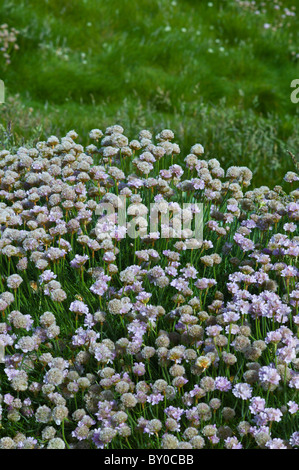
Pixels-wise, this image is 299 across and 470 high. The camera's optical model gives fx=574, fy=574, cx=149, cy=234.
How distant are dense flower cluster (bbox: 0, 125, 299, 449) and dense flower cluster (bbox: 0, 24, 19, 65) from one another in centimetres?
452

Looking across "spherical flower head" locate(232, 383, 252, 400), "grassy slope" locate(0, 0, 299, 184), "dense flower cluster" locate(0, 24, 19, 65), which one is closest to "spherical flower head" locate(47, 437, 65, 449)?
"spherical flower head" locate(232, 383, 252, 400)

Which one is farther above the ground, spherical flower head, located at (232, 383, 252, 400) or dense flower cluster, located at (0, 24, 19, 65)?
dense flower cluster, located at (0, 24, 19, 65)

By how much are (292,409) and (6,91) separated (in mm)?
5950

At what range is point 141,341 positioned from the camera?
2.60m

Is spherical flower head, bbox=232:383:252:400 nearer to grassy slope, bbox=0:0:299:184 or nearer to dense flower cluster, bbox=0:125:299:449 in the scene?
dense flower cluster, bbox=0:125:299:449

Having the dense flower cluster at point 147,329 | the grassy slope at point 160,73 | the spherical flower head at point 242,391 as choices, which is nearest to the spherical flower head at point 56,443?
the dense flower cluster at point 147,329

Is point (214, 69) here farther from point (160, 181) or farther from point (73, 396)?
point (73, 396)

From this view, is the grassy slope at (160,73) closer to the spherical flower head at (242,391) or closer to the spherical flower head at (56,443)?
the spherical flower head at (242,391)

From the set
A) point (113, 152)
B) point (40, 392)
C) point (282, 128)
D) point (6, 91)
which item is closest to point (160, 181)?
point (113, 152)

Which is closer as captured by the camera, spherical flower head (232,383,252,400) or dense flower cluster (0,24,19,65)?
spherical flower head (232,383,252,400)

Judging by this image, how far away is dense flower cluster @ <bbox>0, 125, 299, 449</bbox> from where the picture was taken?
241 centimetres

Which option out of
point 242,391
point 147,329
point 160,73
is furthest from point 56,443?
point 160,73

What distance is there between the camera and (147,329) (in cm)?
274

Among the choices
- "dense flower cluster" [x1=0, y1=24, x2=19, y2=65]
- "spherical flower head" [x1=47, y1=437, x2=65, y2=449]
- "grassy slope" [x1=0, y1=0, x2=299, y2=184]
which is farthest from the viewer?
"dense flower cluster" [x1=0, y1=24, x2=19, y2=65]
